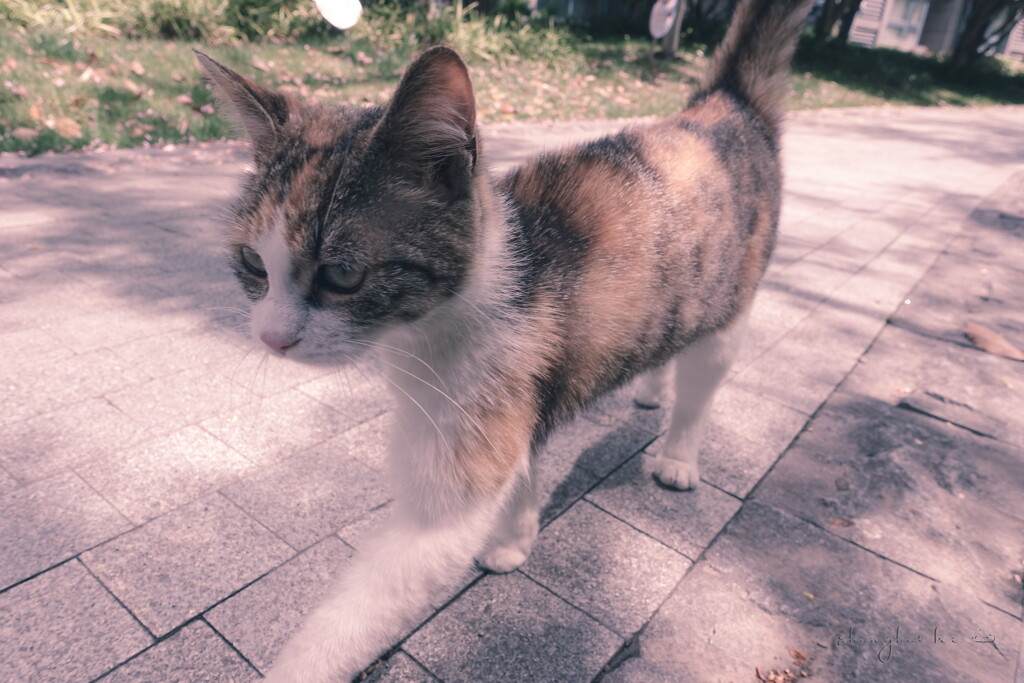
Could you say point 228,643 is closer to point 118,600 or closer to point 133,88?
point 118,600

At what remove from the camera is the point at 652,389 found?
127 inches

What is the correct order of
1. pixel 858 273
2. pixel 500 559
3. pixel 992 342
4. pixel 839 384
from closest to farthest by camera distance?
pixel 500 559 → pixel 839 384 → pixel 992 342 → pixel 858 273

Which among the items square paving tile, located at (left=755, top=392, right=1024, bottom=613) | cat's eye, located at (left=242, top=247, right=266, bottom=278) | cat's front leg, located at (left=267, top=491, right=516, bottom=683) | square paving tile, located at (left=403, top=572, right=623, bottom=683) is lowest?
square paving tile, located at (left=755, top=392, right=1024, bottom=613)

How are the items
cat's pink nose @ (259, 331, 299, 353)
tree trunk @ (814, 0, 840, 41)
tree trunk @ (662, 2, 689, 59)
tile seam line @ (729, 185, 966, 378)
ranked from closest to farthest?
cat's pink nose @ (259, 331, 299, 353) < tile seam line @ (729, 185, 966, 378) < tree trunk @ (662, 2, 689, 59) < tree trunk @ (814, 0, 840, 41)

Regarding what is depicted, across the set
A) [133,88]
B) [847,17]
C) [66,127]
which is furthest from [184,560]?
[847,17]

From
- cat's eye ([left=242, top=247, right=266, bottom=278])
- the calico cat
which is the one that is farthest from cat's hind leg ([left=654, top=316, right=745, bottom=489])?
cat's eye ([left=242, top=247, right=266, bottom=278])

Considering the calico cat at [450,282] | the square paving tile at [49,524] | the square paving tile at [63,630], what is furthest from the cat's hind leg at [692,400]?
the square paving tile at [49,524]

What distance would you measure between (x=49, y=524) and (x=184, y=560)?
485mm

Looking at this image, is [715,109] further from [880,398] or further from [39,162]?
[39,162]

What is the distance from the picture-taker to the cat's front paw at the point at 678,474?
2631 mm

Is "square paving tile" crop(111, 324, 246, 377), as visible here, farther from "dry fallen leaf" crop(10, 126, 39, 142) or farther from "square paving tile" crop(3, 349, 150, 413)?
"dry fallen leaf" crop(10, 126, 39, 142)

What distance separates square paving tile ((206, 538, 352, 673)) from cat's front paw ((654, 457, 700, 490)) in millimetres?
1277

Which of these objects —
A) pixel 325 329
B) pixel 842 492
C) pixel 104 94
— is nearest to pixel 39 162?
pixel 104 94

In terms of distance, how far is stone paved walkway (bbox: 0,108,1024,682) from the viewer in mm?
1896
